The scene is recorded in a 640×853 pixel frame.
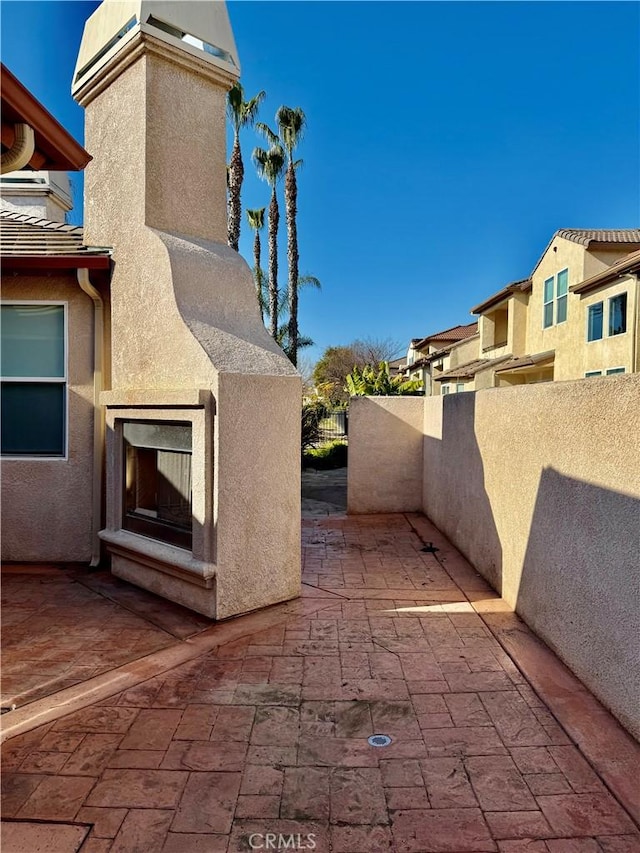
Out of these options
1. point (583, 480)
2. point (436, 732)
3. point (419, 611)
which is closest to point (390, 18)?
point (583, 480)

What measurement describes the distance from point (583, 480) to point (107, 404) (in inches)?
231

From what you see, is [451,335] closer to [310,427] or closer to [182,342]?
[310,427]

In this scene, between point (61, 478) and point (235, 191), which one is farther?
point (235, 191)

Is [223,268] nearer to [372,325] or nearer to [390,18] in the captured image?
[390,18]

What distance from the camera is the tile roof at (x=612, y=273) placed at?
16.1m

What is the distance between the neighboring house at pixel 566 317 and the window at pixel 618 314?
0.10 ft

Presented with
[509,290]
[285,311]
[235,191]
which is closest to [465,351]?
[509,290]

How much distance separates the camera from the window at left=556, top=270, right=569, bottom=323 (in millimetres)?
21859

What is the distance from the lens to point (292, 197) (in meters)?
27.8

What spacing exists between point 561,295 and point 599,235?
8.83 ft

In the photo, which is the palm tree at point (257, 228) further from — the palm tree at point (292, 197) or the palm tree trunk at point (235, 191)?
the palm tree trunk at point (235, 191)

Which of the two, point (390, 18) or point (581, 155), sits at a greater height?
point (581, 155)

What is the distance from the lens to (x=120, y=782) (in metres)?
3.27

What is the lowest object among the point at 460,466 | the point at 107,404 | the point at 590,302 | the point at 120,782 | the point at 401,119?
the point at 120,782
